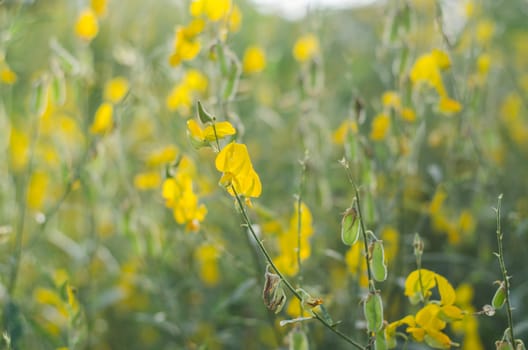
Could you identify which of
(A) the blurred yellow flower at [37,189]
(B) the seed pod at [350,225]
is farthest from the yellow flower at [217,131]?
(A) the blurred yellow flower at [37,189]

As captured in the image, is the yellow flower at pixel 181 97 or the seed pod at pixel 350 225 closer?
the seed pod at pixel 350 225

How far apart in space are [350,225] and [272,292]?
0.42ft

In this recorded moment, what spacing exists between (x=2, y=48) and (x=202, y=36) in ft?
1.31

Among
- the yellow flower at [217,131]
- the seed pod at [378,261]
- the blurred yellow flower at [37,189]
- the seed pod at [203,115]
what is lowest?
the blurred yellow flower at [37,189]

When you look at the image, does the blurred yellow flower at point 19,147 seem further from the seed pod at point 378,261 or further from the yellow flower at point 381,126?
the seed pod at point 378,261

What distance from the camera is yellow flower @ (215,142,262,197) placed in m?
0.72

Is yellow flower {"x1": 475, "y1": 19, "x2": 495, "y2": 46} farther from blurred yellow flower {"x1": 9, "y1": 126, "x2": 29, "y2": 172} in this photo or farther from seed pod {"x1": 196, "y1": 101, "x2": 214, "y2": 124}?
blurred yellow flower {"x1": 9, "y1": 126, "x2": 29, "y2": 172}

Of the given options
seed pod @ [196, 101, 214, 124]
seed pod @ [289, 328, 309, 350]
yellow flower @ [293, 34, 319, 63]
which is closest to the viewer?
seed pod @ [196, 101, 214, 124]

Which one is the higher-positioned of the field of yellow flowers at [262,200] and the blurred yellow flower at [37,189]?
the field of yellow flowers at [262,200]

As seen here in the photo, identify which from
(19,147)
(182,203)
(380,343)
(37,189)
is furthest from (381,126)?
(19,147)

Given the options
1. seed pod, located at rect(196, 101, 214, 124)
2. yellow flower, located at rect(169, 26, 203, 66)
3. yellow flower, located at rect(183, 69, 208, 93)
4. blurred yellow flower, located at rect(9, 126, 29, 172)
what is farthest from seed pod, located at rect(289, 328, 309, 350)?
blurred yellow flower, located at rect(9, 126, 29, 172)

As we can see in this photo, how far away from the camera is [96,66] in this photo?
9.97ft

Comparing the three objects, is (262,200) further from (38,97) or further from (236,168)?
(236,168)

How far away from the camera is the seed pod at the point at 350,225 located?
75 centimetres
